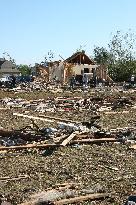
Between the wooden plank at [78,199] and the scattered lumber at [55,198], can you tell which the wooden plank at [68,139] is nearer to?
the scattered lumber at [55,198]

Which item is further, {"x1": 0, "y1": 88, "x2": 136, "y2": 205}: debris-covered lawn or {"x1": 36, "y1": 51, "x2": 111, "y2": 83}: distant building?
{"x1": 36, "y1": 51, "x2": 111, "y2": 83}: distant building

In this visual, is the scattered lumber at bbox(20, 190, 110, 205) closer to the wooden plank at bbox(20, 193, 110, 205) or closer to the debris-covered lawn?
the wooden plank at bbox(20, 193, 110, 205)

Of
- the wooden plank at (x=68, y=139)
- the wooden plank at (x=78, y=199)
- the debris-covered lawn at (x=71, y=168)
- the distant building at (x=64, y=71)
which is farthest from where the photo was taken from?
the distant building at (x=64, y=71)

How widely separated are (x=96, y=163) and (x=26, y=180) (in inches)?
88.2

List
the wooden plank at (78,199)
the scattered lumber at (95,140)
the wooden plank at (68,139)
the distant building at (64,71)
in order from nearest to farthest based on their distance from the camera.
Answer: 1. the wooden plank at (78,199)
2. the wooden plank at (68,139)
3. the scattered lumber at (95,140)
4. the distant building at (64,71)

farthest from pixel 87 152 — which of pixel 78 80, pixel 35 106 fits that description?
pixel 78 80

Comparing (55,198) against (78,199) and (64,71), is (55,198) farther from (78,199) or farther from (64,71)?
(64,71)

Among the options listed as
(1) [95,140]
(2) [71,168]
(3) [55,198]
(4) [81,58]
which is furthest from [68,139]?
(4) [81,58]

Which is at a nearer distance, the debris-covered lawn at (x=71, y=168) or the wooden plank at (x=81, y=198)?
the wooden plank at (x=81, y=198)

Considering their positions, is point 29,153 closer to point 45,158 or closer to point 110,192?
point 45,158

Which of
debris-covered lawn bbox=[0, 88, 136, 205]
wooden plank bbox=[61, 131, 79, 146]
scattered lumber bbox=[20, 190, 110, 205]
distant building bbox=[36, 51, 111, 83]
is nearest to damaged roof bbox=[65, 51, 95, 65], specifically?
distant building bbox=[36, 51, 111, 83]

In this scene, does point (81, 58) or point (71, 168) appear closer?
point (71, 168)

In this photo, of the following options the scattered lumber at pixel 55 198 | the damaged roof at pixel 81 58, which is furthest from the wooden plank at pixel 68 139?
the damaged roof at pixel 81 58

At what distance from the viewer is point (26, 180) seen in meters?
9.68
